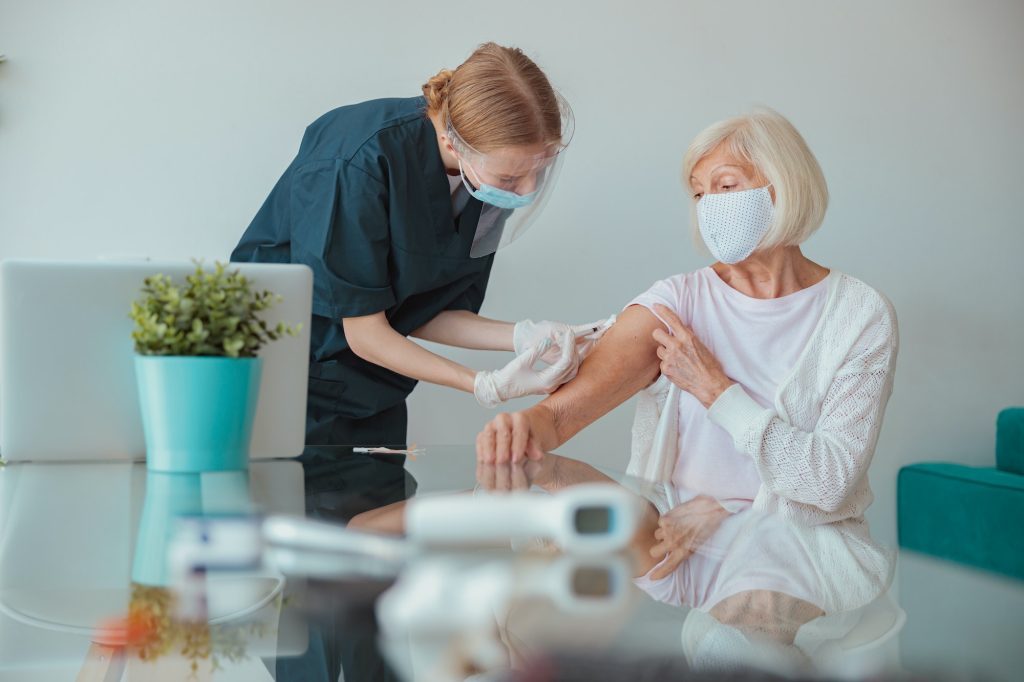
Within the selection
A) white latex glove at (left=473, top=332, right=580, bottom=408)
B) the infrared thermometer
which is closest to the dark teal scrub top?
white latex glove at (left=473, top=332, right=580, bottom=408)

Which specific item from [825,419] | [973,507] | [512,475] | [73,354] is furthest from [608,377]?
[973,507]

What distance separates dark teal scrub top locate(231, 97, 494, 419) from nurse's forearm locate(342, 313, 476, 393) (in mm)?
28

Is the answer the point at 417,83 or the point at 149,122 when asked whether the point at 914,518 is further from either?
the point at 149,122

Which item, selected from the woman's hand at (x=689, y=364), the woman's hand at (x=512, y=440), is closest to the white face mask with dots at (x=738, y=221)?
the woman's hand at (x=689, y=364)

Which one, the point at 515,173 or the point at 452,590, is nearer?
the point at 452,590

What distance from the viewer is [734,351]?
1809 mm

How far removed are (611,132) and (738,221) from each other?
999 millimetres

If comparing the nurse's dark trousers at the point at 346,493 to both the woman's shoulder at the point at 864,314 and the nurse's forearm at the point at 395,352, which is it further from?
the woman's shoulder at the point at 864,314

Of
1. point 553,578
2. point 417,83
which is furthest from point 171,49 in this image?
point 553,578

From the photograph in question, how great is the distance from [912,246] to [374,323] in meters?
1.80

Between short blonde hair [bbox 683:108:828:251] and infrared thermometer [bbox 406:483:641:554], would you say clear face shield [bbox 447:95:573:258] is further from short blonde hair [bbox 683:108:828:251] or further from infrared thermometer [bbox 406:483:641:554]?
infrared thermometer [bbox 406:483:641:554]

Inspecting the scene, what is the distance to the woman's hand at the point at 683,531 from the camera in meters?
0.82

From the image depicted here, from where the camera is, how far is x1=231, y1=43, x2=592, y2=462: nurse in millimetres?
1840

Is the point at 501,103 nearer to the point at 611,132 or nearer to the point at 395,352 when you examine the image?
the point at 395,352
